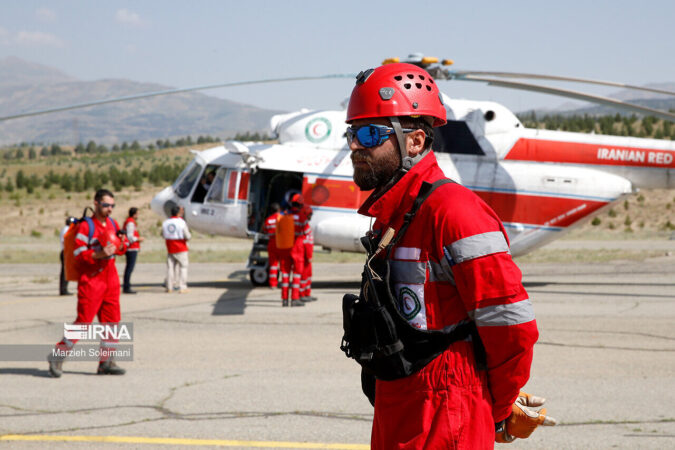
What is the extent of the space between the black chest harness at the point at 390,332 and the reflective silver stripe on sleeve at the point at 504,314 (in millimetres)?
156

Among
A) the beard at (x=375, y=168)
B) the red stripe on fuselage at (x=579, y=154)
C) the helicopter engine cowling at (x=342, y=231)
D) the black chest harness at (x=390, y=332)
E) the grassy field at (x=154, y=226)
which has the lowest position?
the grassy field at (x=154, y=226)

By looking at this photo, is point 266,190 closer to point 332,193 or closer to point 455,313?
point 332,193

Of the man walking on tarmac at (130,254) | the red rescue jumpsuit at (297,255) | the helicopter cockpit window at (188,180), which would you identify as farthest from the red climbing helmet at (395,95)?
the helicopter cockpit window at (188,180)

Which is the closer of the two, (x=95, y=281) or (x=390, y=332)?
(x=390, y=332)

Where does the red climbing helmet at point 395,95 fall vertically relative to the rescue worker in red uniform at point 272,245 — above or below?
above

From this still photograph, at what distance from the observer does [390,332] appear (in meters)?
2.68

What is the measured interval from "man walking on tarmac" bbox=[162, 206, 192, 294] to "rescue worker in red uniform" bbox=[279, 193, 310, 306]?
2757mm

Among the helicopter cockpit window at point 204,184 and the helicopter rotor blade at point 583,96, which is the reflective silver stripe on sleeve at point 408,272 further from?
the helicopter cockpit window at point 204,184

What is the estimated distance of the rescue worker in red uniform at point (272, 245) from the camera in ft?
45.0

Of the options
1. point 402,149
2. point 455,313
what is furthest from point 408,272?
point 402,149

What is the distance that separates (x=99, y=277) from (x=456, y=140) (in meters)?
8.43

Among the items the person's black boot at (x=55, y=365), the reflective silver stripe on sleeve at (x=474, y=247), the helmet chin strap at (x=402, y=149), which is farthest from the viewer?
the person's black boot at (x=55, y=365)

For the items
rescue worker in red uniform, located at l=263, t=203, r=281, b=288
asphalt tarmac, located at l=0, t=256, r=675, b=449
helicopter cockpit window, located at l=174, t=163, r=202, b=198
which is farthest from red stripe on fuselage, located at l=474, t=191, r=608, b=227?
helicopter cockpit window, located at l=174, t=163, r=202, b=198

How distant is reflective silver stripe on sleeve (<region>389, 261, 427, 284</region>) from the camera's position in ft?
8.67
